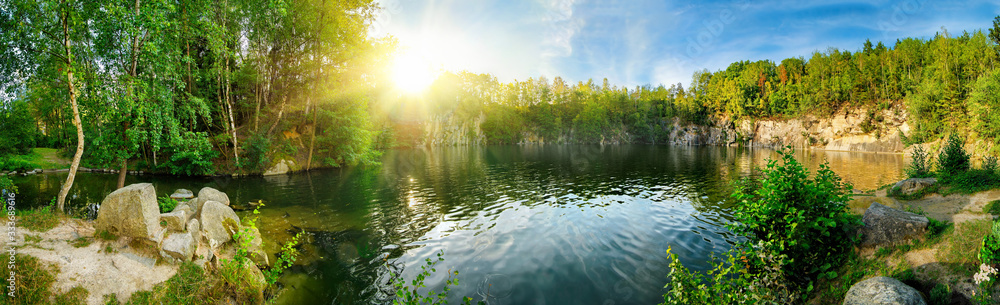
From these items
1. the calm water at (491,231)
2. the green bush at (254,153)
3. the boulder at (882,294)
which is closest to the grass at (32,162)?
the calm water at (491,231)

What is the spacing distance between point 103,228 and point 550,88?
145555 mm

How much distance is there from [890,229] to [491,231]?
32.7 feet

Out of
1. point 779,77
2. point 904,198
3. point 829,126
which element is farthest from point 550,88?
point 904,198

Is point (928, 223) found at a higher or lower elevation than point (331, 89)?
lower

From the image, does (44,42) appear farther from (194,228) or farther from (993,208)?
(993,208)

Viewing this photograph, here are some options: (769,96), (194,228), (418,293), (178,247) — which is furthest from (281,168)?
(769,96)

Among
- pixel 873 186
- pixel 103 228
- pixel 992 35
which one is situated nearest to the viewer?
pixel 103 228

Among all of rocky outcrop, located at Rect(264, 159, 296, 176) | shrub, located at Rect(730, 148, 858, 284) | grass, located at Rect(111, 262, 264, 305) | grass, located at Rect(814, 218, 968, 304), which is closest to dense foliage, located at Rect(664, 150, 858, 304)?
shrub, located at Rect(730, 148, 858, 284)

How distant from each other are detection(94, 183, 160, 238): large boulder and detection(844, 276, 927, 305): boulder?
41.2 feet

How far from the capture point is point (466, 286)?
804cm

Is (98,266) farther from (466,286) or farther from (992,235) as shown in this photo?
(992,235)

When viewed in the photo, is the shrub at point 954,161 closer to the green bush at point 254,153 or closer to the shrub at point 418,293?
the shrub at point 418,293

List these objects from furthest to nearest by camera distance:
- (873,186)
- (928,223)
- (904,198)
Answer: (873,186), (904,198), (928,223)

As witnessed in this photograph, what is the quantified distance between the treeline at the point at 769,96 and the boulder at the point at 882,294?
175 ft
